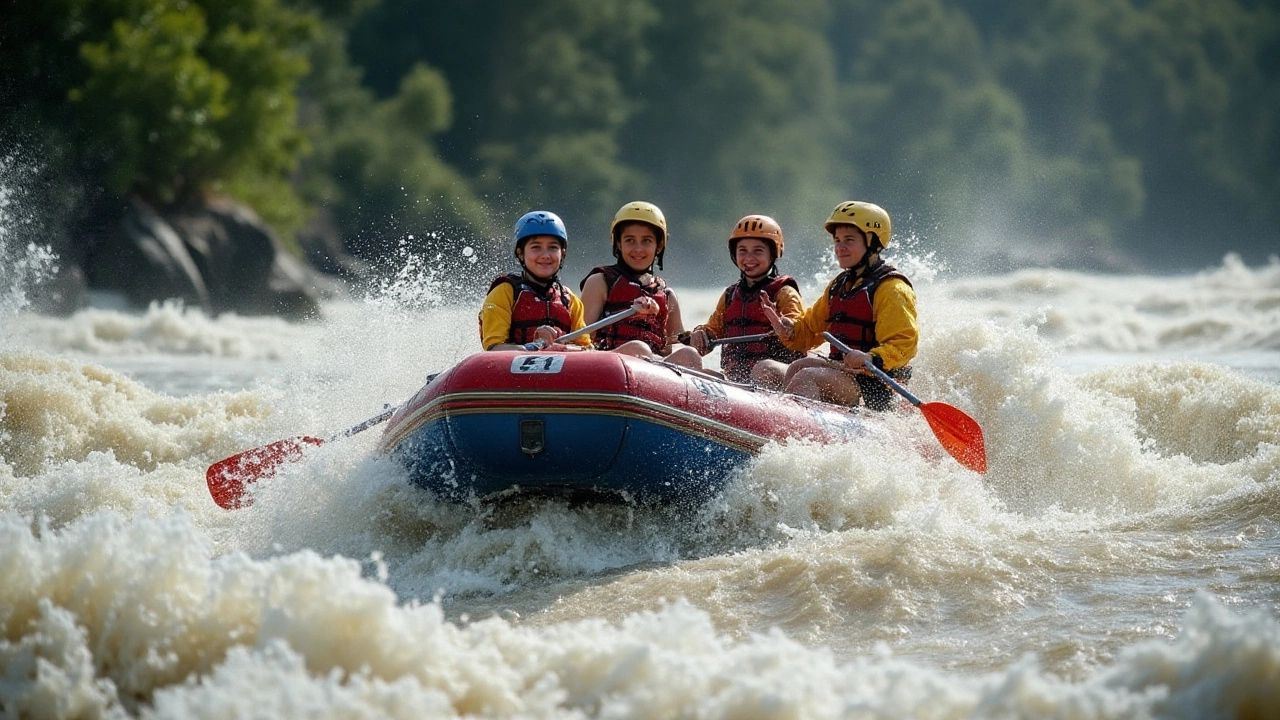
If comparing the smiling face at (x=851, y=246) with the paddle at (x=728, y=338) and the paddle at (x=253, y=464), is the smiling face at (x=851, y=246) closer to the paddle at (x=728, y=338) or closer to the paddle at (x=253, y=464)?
the paddle at (x=728, y=338)

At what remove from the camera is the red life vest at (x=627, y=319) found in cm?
739

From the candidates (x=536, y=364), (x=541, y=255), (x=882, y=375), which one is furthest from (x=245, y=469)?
(x=882, y=375)

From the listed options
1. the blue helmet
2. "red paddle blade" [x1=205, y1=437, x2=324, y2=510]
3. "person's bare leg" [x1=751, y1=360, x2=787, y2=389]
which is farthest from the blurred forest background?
"person's bare leg" [x1=751, y1=360, x2=787, y2=389]

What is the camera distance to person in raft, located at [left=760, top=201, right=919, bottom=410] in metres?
7.19

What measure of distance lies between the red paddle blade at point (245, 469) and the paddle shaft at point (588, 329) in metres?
1.22

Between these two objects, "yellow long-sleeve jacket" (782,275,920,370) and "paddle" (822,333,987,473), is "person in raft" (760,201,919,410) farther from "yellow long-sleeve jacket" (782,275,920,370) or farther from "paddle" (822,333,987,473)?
"paddle" (822,333,987,473)

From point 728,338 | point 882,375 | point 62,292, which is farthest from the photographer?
point 62,292

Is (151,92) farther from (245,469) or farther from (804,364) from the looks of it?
(804,364)

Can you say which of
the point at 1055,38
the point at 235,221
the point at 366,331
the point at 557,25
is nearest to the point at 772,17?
the point at 557,25

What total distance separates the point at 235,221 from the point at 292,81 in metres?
3.28

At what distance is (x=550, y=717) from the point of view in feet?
12.1

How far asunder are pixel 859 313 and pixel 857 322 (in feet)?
0.16

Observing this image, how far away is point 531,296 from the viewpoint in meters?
6.91

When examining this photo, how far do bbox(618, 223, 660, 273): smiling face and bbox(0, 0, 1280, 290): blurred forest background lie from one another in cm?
1477
